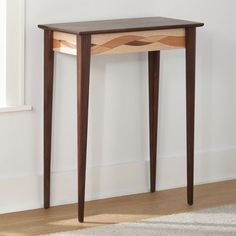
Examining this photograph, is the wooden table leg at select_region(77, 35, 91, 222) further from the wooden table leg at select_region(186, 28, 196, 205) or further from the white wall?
the wooden table leg at select_region(186, 28, 196, 205)

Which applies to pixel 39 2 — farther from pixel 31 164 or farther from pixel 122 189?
pixel 122 189

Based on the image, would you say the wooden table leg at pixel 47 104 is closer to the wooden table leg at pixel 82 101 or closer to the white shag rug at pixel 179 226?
the wooden table leg at pixel 82 101

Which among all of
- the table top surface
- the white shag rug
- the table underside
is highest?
the table top surface

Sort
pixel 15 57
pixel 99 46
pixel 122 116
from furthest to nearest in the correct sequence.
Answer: pixel 122 116
pixel 15 57
pixel 99 46

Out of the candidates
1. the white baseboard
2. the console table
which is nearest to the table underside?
the console table

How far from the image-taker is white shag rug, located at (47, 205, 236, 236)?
145 inches

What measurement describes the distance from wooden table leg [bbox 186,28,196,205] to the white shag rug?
22 cm

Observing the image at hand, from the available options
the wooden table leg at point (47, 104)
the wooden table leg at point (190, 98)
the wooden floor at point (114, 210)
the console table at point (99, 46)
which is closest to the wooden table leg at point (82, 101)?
the console table at point (99, 46)

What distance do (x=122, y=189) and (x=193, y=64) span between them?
0.77 metres

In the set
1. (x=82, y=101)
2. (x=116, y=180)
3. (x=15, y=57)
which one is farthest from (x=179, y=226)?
(x=15, y=57)

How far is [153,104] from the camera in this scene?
428 cm

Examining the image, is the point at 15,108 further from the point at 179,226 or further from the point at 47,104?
the point at 179,226

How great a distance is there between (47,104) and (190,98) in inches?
28.2

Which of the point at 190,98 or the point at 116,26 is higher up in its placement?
the point at 116,26
